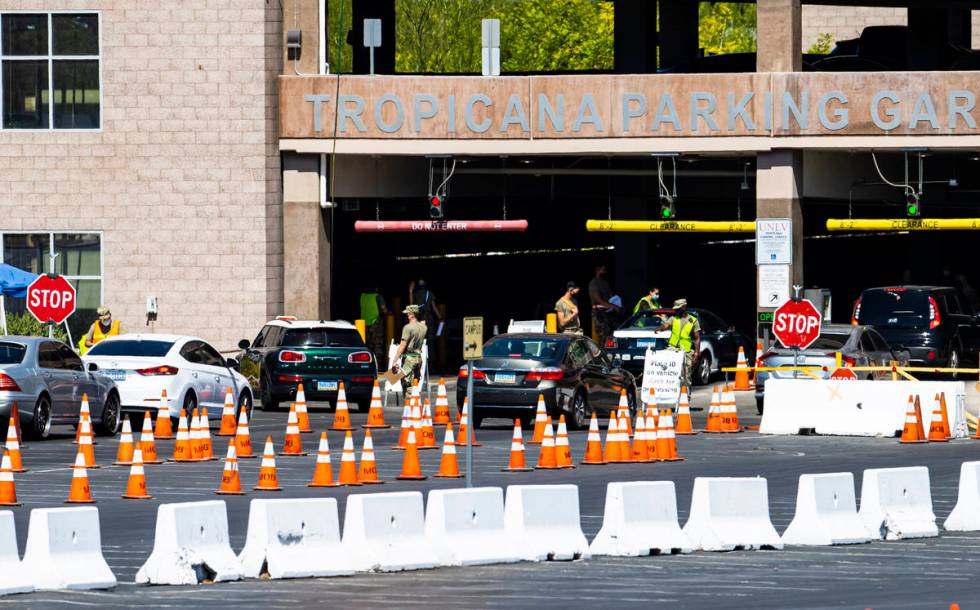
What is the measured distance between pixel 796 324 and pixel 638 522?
16785mm

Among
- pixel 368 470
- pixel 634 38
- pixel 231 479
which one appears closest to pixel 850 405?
pixel 368 470

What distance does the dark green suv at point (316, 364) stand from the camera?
3384 centimetres

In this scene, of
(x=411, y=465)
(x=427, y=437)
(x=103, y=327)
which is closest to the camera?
(x=411, y=465)

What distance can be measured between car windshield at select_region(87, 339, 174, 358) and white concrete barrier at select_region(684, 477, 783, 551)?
1574cm

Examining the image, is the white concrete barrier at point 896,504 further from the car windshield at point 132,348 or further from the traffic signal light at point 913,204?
the traffic signal light at point 913,204

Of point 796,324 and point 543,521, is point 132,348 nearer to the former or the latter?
point 796,324

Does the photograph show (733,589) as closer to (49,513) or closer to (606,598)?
(606,598)

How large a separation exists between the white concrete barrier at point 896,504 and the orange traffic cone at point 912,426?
10.8m

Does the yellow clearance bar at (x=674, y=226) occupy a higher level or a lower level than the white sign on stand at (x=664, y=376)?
higher

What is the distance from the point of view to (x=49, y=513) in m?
13.3

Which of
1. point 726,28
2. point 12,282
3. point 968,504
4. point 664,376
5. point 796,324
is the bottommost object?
point 968,504

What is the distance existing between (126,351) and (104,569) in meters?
17.4

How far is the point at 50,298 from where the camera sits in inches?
1344

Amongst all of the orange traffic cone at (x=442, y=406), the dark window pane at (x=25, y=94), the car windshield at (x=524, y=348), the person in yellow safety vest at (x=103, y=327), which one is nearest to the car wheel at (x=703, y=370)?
the orange traffic cone at (x=442, y=406)
